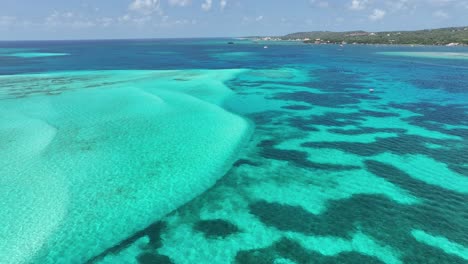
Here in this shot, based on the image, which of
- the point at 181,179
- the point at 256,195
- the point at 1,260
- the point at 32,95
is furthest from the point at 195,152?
the point at 32,95

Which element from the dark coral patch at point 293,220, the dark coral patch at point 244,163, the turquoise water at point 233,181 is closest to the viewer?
the turquoise water at point 233,181

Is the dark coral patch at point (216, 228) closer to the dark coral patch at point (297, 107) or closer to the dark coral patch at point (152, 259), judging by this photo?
the dark coral patch at point (152, 259)

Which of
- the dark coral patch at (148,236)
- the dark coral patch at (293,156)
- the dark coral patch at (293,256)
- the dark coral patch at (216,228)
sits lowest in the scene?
the dark coral patch at (148,236)

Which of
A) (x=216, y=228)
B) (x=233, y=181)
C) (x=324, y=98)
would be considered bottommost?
(x=216, y=228)

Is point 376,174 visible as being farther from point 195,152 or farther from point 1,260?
point 1,260

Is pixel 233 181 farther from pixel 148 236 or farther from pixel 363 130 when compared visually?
pixel 363 130

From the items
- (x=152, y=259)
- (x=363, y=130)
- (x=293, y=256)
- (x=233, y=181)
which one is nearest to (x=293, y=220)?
(x=293, y=256)

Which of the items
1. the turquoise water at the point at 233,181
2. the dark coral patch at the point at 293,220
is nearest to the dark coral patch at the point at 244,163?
the turquoise water at the point at 233,181
